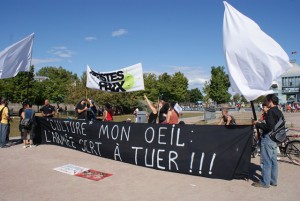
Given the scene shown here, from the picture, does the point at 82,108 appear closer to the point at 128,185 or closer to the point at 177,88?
the point at 128,185

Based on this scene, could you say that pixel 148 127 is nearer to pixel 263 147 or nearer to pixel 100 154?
pixel 100 154

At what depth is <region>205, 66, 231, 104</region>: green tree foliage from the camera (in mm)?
67625

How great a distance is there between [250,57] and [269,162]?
235 centimetres

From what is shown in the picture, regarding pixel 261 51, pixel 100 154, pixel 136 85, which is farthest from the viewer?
pixel 136 85

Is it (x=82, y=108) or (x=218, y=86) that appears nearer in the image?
(x=82, y=108)

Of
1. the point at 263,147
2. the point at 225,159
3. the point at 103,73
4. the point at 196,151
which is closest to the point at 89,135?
the point at 103,73

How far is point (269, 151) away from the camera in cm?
605

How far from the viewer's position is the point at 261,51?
5961mm

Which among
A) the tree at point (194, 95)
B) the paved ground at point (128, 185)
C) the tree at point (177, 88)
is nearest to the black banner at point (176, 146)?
the paved ground at point (128, 185)

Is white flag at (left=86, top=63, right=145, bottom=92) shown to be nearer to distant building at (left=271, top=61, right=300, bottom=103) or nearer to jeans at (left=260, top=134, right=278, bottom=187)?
jeans at (left=260, top=134, right=278, bottom=187)

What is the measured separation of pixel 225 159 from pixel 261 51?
2.60 metres

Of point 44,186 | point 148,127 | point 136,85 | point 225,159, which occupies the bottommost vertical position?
point 44,186

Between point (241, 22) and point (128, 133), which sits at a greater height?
point (241, 22)

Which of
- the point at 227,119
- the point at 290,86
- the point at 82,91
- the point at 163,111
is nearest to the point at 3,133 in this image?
the point at 163,111
